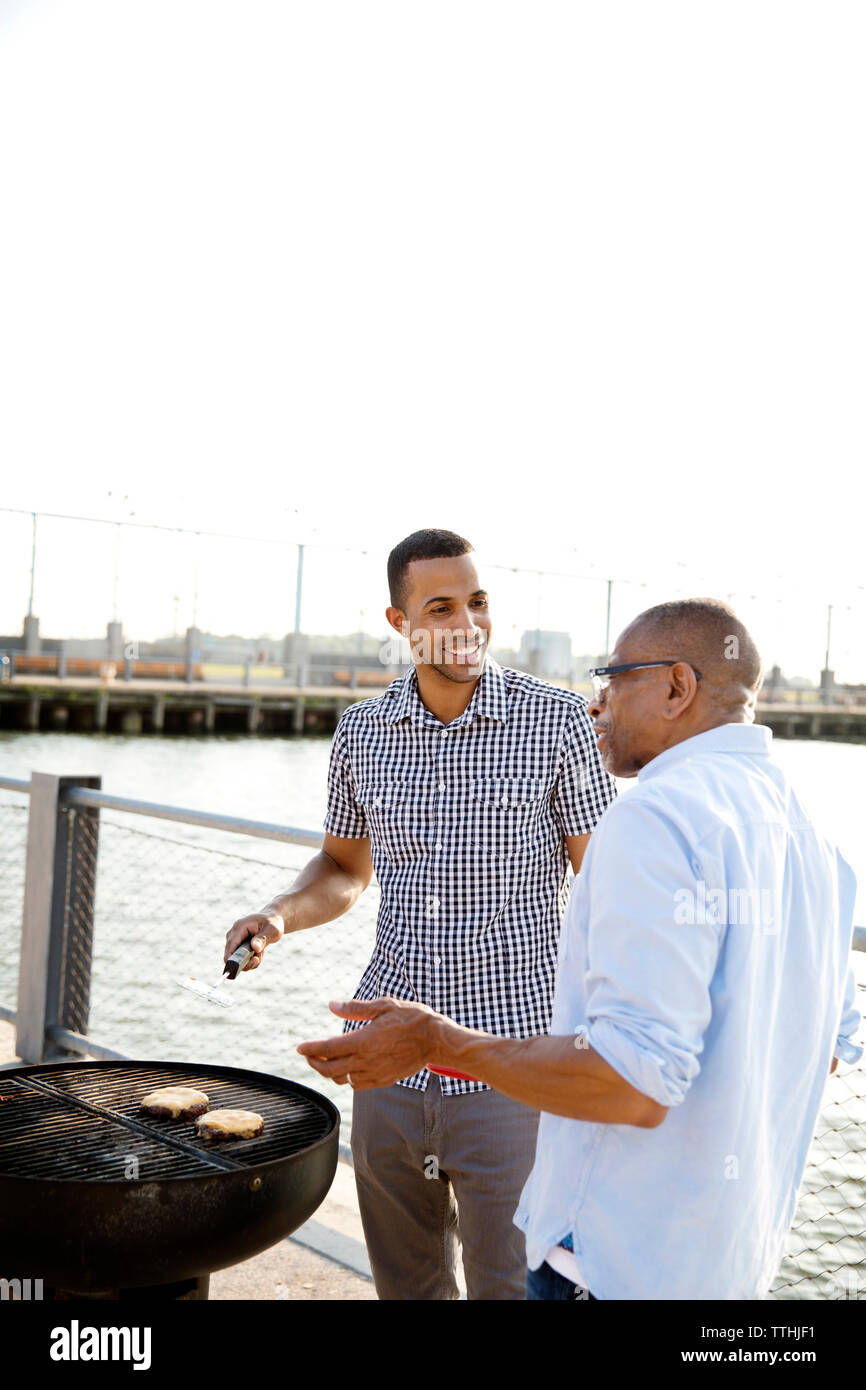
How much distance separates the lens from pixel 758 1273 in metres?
1.68

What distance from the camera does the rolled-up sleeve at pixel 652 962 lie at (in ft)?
4.76

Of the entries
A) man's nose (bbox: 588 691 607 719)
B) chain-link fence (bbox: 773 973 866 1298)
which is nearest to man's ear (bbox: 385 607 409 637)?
man's nose (bbox: 588 691 607 719)

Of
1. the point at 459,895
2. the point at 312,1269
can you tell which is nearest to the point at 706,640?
the point at 459,895

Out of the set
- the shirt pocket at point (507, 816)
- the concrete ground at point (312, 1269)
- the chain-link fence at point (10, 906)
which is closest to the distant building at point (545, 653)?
the chain-link fence at point (10, 906)

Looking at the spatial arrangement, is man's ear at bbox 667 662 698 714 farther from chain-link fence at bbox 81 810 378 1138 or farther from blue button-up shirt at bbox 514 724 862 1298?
chain-link fence at bbox 81 810 378 1138

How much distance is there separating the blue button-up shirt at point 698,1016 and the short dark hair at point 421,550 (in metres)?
1.07

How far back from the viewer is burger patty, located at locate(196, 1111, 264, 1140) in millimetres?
2393

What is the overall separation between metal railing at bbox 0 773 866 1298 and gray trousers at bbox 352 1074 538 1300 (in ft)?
2.91

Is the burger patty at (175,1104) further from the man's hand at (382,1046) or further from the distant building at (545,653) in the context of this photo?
the distant building at (545,653)

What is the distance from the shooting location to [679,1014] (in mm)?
1465

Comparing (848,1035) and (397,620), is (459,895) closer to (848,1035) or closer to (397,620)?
(397,620)

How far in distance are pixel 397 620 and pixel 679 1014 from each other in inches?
58.4
